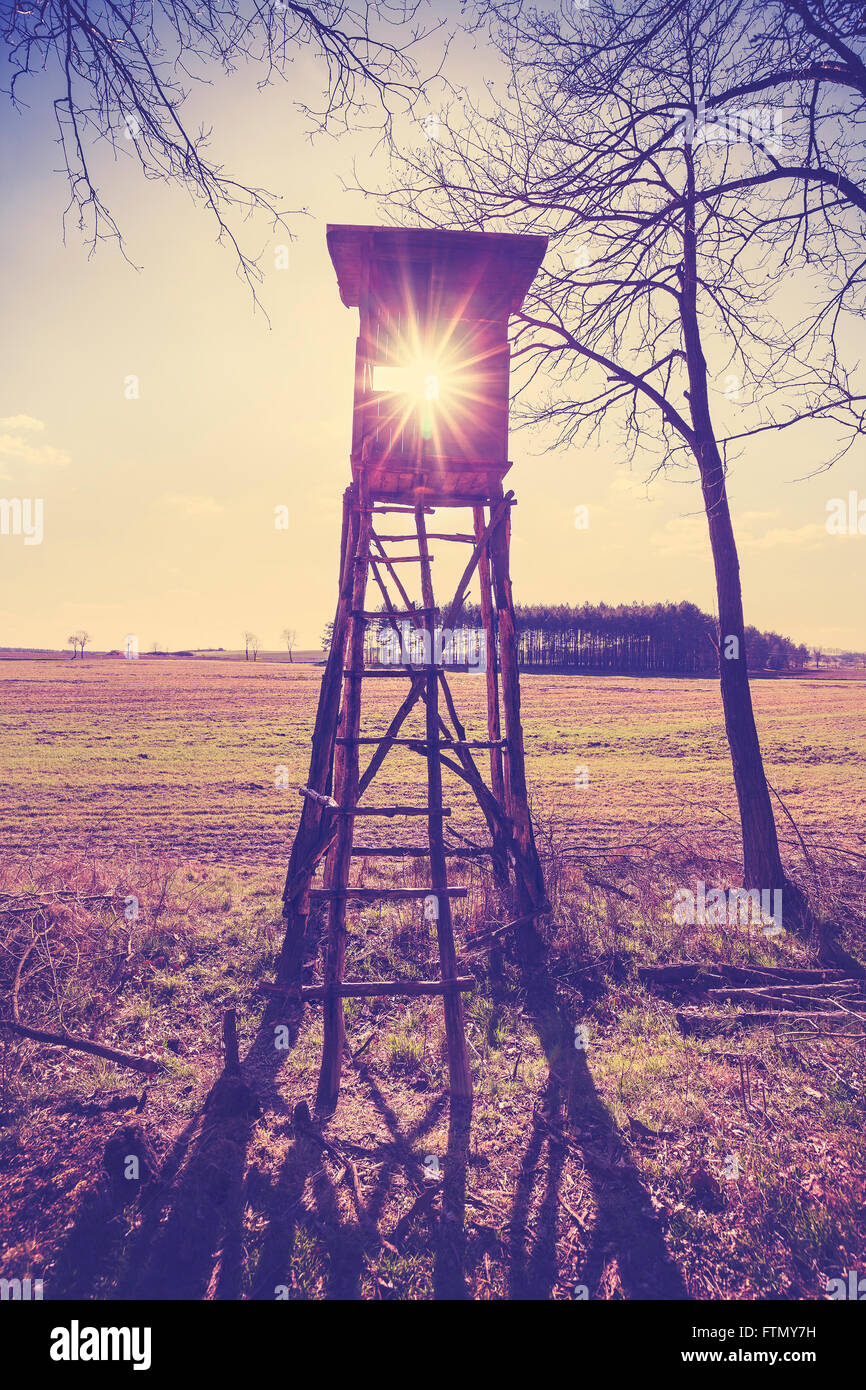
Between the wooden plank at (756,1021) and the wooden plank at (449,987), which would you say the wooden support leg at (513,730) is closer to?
the wooden plank at (756,1021)

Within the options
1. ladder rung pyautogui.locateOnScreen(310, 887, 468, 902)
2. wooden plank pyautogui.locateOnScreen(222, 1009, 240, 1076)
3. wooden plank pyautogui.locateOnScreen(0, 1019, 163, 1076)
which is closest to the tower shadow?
ladder rung pyautogui.locateOnScreen(310, 887, 468, 902)

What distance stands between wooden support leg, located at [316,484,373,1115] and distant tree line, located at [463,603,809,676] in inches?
2689

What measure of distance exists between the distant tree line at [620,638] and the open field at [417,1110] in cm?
6709

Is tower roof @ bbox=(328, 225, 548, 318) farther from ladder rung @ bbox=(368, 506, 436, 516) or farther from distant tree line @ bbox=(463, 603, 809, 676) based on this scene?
Result: distant tree line @ bbox=(463, 603, 809, 676)

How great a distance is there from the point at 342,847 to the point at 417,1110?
188 centimetres

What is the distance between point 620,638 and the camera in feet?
265

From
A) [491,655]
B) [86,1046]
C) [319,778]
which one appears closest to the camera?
[86,1046]

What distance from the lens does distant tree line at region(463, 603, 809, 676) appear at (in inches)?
3057

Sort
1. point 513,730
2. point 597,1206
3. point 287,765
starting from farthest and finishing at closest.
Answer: point 287,765 → point 513,730 → point 597,1206

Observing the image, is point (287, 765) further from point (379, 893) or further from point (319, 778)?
point (379, 893)

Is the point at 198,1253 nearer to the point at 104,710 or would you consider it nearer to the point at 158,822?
the point at 158,822

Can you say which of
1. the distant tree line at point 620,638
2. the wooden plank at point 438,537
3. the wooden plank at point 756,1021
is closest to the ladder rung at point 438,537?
the wooden plank at point 438,537

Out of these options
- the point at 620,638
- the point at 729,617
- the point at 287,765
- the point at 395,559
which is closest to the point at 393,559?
Answer: the point at 395,559

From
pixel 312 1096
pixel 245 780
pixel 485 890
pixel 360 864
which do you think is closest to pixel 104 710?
pixel 245 780
